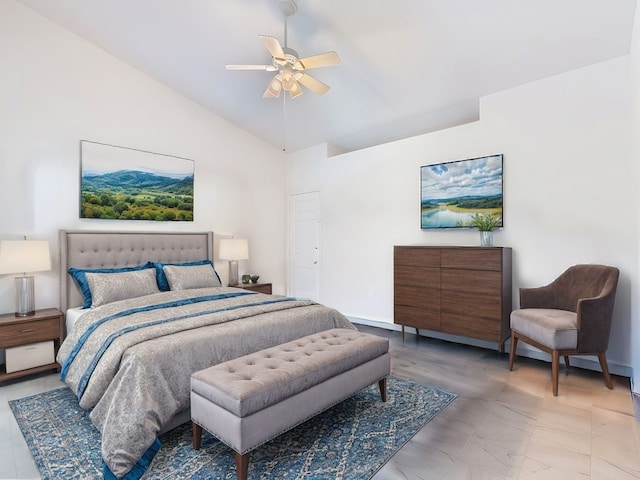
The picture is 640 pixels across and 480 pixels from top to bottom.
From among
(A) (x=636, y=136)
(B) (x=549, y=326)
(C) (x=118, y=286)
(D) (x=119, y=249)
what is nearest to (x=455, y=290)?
(B) (x=549, y=326)

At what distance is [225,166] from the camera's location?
211 inches

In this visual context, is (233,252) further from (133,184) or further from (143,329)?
(143,329)

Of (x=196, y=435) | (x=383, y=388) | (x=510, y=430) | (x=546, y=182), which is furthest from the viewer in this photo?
(x=546, y=182)

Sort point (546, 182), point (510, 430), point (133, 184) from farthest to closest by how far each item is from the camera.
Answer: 1. point (133, 184)
2. point (546, 182)
3. point (510, 430)

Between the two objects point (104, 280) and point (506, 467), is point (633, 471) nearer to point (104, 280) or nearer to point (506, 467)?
point (506, 467)

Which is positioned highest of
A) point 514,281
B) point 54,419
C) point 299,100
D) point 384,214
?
point 299,100

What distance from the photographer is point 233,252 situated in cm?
504

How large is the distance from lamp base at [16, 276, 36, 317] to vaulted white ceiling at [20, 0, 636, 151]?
2.81 meters

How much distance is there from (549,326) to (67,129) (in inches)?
207

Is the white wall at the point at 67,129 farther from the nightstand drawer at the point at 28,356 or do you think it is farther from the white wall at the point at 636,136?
the white wall at the point at 636,136

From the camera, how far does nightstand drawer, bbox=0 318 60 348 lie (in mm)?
3061

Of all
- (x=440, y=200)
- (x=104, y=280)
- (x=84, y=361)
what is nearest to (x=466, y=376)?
(x=440, y=200)

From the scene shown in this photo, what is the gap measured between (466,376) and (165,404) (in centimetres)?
261

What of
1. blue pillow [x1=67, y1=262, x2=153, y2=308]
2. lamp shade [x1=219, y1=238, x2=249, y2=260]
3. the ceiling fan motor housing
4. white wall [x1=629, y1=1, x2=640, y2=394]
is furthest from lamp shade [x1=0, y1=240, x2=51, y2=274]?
white wall [x1=629, y1=1, x2=640, y2=394]
